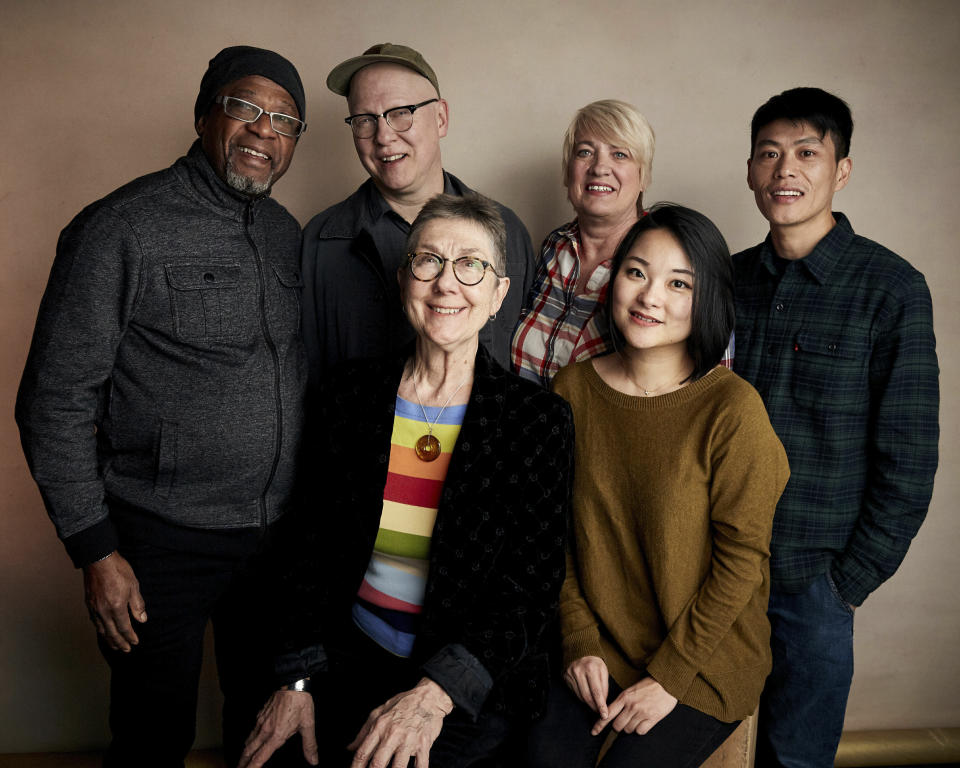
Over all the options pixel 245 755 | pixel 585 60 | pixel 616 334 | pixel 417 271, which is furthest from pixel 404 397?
pixel 585 60

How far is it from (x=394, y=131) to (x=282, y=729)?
5.35 ft

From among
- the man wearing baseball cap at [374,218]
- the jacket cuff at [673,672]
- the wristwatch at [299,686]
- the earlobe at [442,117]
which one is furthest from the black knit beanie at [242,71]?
the jacket cuff at [673,672]

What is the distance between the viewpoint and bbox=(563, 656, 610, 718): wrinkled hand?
1.68 m

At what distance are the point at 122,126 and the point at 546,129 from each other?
1565 mm

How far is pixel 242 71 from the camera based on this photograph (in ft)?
6.10

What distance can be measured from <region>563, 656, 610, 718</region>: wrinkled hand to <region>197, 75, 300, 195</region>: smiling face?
1.47m

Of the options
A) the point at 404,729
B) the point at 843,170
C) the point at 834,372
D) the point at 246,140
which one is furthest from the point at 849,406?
the point at 246,140

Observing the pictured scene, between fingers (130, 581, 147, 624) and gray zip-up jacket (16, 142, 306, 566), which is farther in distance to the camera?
fingers (130, 581, 147, 624)

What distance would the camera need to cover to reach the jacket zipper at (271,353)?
1.89 m

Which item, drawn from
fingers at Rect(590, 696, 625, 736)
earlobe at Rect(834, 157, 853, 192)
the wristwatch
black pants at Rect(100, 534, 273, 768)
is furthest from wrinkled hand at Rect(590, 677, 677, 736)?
earlobe at Rect(834, 157, 853, 192)

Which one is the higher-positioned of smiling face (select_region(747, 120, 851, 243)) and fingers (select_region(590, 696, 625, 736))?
smiling face (select_region(747, 120, 851, 243))

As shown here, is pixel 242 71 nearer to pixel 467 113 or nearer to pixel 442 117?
pixel 442 117

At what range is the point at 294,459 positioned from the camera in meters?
1.96

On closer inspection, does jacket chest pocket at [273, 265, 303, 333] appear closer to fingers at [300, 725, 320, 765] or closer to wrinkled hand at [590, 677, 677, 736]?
fingers at [300, 725, 320, 765]
